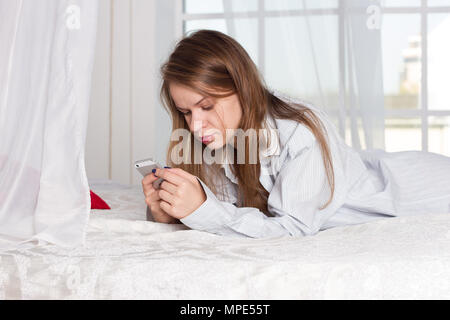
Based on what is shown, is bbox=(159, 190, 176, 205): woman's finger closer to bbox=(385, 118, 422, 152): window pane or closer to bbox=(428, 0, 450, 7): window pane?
bbox=(385, 118, 422, 152): window pane

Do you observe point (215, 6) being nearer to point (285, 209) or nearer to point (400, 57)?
point (400, 57)

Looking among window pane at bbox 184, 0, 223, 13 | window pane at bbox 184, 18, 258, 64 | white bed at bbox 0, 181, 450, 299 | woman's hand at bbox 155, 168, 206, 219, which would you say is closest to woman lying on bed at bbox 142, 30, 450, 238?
woman's hand at bbox 155, 168, 206, 219

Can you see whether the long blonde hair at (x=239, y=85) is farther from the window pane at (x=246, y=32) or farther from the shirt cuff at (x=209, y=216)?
the window pane at (x=246, y=32)

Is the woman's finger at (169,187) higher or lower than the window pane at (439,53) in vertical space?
lower

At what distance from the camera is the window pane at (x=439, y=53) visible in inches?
109

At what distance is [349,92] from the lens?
8.71 feet

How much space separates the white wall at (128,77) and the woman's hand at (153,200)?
1646 mm

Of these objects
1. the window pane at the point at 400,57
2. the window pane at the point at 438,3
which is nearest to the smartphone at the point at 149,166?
the window pane at the point at 400,57

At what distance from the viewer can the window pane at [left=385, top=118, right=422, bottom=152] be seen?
2.79 metres

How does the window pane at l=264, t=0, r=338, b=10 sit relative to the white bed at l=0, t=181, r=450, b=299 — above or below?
above

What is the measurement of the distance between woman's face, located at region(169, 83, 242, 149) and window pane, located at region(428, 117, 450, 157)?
1.88 meters

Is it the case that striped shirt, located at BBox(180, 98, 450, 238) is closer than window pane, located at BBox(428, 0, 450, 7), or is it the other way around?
striped shirt, located at BBox(180, 98, 450, 238)
